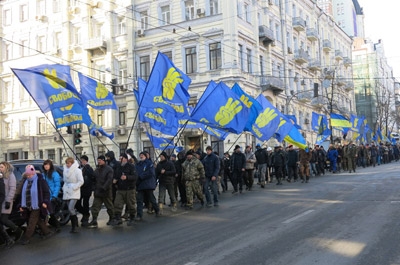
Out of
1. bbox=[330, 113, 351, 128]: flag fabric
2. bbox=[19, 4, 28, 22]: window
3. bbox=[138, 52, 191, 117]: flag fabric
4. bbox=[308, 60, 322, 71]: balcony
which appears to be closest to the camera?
bbox=[138, 52, 191, 117]: flag fabric

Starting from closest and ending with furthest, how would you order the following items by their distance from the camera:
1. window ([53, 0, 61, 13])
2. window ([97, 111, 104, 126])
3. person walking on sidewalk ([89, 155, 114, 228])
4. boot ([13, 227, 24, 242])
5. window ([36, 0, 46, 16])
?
boot ([13, 227, 24, 242]), person walking on sidewalk ([89, 155, 114, 228]), window ([97, 111, 104, 126]), window ([53, 0, 61, 13]), window ([36, 0, 46, 16])

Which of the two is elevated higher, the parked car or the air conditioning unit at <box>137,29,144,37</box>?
the air conditioning unit at <box>137,29,144,37</box>

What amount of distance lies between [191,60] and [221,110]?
66.1 ft

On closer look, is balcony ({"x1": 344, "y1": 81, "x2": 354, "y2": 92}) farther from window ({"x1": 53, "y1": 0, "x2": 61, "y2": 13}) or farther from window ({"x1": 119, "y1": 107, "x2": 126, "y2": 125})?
window ({"x1": 53, "y1": 0, "x2": 61, "y2": 13})

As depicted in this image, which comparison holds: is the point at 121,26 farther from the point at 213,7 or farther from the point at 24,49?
the point at 24,49

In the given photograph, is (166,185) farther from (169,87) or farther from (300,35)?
(300,35)

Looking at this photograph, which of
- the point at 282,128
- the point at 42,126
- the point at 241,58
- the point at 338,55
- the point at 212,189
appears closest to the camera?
the point at 212,189

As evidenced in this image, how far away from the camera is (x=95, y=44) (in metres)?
38.6

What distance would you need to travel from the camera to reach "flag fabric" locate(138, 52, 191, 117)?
46.4 feet

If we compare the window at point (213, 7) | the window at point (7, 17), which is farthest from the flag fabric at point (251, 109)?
the window at point (7, 17)

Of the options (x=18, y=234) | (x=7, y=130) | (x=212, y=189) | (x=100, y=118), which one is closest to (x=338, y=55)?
(x=100, y=118)

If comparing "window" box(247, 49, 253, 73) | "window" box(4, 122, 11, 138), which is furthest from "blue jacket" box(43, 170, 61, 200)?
"window" box(4, 122, 11, 138)

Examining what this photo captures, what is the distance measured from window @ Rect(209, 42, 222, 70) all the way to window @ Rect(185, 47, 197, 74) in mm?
1464

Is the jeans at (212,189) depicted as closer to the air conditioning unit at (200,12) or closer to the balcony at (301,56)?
the air conditioning unit at (200,12)
